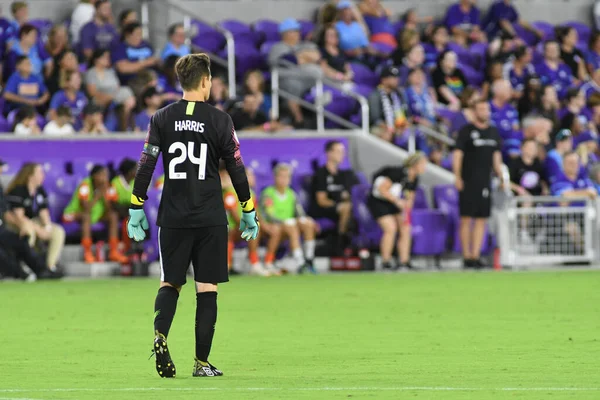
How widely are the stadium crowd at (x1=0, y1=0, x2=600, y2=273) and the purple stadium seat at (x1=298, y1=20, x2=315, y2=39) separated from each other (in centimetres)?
4

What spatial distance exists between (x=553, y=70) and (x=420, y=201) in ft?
18.3

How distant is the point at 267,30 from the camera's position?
23.5 meters

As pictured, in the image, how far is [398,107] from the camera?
22.1 m

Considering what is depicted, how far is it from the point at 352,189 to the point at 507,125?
163 inches

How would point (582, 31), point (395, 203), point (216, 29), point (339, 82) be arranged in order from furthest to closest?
point (582, 31), point (216, 29), point (339, 82), point (395, 203)

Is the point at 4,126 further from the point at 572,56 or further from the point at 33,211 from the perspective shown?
the point at 572,56

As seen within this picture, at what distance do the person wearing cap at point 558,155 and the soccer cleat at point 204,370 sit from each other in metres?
13.5

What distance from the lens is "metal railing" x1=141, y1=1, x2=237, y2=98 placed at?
21.8 metres

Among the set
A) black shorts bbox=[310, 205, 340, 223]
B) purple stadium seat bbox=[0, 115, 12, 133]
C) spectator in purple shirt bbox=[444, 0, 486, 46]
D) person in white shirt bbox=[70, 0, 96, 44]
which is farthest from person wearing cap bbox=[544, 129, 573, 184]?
purple stadium seat bbox=[0, 115, 12, 133]

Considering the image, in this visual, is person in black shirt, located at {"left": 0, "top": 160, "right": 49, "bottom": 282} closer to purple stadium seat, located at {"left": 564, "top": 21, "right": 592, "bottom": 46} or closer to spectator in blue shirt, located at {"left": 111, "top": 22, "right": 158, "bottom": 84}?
spectator in blue shirt, located at {"left": 111, "top": 22, "right": 158, "bottom": 84}

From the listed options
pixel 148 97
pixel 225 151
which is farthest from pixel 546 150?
pixel 225 151

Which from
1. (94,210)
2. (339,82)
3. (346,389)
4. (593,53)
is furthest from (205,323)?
(593,53)

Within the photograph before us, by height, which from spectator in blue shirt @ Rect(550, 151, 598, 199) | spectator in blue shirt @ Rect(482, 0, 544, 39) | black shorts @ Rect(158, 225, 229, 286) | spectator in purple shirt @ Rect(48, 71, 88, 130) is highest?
spectator in blue shirt @ Rect(482, 0, 544, 39)

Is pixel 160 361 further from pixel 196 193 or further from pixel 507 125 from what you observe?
pixel 507 125
